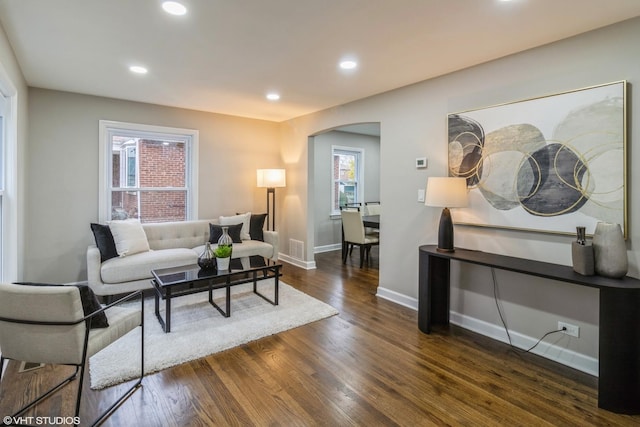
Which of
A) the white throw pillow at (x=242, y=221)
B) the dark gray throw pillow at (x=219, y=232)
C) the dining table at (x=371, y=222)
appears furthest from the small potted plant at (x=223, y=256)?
the dining table at (x=371, y=222)

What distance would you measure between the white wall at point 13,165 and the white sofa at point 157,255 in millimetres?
689

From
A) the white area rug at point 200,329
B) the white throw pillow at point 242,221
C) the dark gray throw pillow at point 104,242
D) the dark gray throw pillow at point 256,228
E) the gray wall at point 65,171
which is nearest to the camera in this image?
the white area rug at point 200,329

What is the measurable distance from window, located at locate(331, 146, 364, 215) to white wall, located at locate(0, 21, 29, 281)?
190 inches

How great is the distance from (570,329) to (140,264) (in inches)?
163

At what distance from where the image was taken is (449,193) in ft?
9.50

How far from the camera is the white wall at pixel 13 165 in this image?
262 centimetres

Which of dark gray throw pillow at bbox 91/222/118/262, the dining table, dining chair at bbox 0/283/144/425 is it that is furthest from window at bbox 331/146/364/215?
dining chair at bbox 0/283/144/425

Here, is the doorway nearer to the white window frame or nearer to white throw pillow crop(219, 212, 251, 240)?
white throw pillow crop(219, 212, 251, 240)

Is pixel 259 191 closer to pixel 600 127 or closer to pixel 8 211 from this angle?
pixel 8 211

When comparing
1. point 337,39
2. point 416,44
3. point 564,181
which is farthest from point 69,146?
point 564,181

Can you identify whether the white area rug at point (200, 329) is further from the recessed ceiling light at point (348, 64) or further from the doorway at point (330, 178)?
the doorway at point (330, 178)

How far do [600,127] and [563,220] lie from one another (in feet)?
2.31

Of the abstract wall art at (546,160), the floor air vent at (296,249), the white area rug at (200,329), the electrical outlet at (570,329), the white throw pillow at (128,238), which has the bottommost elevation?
the white area rug at (200,329)

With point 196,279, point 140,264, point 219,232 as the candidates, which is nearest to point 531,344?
point 196,279
